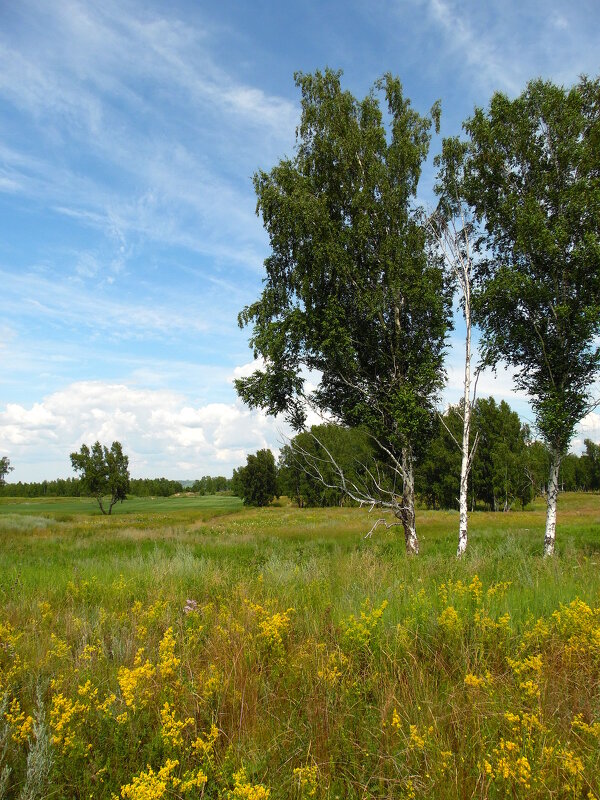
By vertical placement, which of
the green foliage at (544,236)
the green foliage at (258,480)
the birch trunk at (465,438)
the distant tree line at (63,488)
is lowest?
the distant tree line at (63,488)

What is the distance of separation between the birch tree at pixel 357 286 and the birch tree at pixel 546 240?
92.1 inches

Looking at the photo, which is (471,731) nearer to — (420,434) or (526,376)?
(420,434)

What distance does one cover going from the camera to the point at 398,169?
15.5m

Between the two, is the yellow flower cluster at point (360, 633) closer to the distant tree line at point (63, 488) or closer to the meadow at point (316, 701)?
the meadow at point (316, 701)

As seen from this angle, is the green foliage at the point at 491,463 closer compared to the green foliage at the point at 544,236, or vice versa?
the green foliage at the point at 544,236

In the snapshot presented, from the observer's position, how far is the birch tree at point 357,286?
47.6 feet

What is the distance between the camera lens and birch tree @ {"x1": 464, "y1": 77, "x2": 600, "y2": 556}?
1437 cm

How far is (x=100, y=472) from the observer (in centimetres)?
6944

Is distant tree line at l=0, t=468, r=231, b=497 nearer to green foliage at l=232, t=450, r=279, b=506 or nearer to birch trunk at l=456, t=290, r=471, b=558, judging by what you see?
green foliage at l=232, t=450, r=279, b=506

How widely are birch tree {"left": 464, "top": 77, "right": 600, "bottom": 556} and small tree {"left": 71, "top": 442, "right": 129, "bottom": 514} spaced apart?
222 feet

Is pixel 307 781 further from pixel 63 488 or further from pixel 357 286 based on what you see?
pixel 63 488

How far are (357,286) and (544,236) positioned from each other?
6.23 metres

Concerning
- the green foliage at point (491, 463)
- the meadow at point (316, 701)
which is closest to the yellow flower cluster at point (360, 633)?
the meadow at point (316, 701)

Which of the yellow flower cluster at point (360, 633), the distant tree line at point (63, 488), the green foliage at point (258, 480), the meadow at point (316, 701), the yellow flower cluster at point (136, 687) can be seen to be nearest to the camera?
the meadow at point (316, 701)
